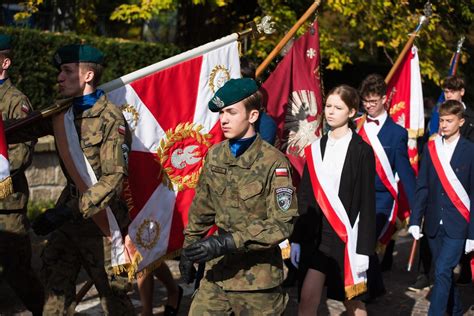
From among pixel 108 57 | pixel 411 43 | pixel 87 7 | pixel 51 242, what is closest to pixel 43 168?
pixel 108 57

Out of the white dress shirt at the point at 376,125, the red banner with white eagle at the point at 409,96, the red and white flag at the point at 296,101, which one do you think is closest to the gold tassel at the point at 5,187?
the red and white flag at the point at 296,101

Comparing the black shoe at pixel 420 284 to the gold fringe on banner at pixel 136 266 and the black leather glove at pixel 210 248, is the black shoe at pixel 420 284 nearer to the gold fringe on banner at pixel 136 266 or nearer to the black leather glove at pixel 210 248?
the gold fringe on banner at pixel 136 266

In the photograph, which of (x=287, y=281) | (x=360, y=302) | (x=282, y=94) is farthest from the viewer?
(x=287, y=281)

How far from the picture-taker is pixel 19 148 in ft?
18.1

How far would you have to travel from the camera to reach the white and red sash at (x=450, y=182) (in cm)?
625

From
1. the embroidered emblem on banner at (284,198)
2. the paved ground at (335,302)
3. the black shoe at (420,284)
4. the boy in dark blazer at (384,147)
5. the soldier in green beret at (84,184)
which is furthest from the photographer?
the black shoe at (420,284)

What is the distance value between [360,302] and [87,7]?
793 cm

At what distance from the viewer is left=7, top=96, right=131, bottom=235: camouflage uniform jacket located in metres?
4.62

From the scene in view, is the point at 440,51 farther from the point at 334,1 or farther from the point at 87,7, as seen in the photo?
the point at 87,7

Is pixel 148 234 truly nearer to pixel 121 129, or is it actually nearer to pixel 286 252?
pixel 286 252

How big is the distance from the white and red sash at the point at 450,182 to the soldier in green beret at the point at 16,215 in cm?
300

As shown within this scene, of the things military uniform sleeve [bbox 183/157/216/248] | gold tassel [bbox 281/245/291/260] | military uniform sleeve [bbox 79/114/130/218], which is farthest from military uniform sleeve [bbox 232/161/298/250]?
gold tassel [bbox 281/245/291/260]

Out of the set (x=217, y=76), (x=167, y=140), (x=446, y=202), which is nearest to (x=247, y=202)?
(x=167, y=140)

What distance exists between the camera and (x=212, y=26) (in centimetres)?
1276
